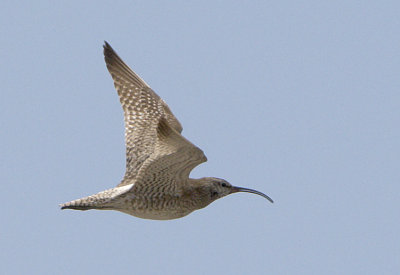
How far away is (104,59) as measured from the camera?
1628 centimetres

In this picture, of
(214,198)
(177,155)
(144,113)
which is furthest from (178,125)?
(177,155)

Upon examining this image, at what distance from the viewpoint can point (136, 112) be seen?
15.9 meters

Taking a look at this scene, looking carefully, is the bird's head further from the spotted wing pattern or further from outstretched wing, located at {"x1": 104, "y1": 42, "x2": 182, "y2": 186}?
outstretched wing, located at {"x1": 104, "y1": 42, "x2": 182, "y2": 186}

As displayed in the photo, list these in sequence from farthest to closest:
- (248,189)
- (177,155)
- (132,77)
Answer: (132,77) → (248,189) → (177,155)

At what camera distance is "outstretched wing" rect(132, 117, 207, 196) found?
12.5 metres

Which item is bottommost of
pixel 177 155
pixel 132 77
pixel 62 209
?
pixel 62 209

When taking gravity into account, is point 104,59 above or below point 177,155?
above

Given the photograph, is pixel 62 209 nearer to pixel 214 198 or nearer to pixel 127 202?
pixel 127 202

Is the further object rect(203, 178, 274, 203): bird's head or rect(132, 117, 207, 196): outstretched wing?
rect(203, 178, 274, 203): bird's head

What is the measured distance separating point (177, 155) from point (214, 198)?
211 centimetres

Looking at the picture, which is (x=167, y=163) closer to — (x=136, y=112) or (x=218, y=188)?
(x=218, y=188)

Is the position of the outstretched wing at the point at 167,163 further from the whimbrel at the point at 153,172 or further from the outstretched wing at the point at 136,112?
the outstretched wing at the point at 136,112

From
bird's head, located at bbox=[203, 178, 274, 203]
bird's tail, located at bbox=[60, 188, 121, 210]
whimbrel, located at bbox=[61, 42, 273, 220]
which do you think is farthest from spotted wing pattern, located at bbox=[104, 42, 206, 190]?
bird's head, located at bbox=[203, 178, 274, 203]

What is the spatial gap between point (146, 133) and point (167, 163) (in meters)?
2.16
